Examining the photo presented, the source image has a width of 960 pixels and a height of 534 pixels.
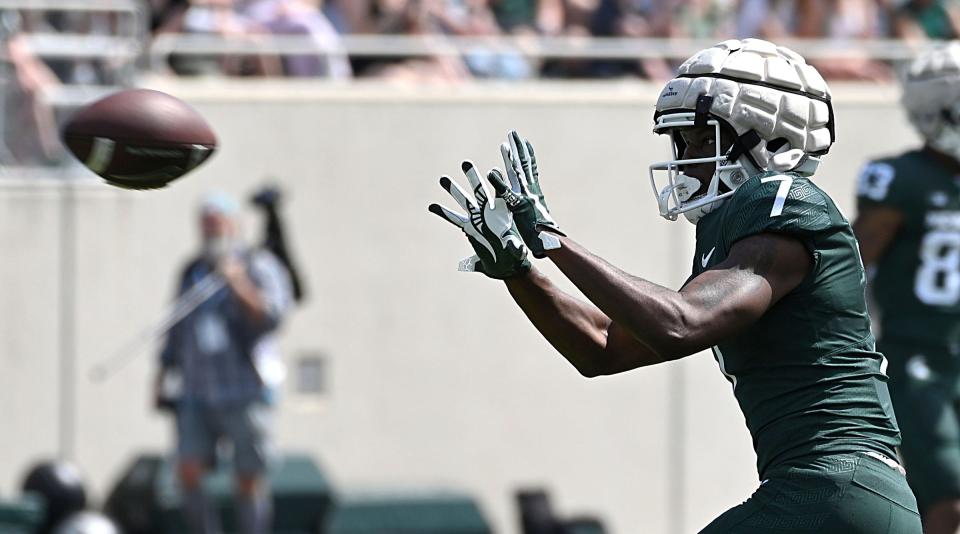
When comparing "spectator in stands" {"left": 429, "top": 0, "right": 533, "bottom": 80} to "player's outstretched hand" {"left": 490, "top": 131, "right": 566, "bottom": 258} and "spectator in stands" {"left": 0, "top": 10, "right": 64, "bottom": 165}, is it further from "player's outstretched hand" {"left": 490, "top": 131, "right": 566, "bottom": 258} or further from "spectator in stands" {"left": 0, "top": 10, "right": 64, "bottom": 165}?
"player's outstretched hand" {"left": 490, "top": 131, "right": 566, "bottom": 258}

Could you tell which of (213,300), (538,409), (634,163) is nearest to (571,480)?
(538,409)

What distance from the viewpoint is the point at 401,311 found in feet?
29.5

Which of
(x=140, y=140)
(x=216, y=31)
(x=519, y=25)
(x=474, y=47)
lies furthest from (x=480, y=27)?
(x=140, y=140)

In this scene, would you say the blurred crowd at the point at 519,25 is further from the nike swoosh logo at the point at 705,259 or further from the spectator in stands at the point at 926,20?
the nike swoosh logo at the point at 705,259

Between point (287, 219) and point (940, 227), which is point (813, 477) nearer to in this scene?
point (940, 227)

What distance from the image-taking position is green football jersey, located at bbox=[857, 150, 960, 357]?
523 cm

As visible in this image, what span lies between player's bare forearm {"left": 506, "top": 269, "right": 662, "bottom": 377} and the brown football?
1198 millimetres

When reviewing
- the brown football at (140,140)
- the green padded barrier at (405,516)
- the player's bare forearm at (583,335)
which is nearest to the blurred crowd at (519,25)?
the green padded barrier at (405,516)

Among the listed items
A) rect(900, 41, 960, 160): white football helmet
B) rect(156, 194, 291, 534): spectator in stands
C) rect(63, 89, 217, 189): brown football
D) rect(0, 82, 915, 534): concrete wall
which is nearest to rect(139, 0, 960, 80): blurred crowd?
rect(0, 82, 915, 534): concrete wall

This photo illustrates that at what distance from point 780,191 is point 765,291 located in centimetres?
20

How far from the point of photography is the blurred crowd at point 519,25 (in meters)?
8.86

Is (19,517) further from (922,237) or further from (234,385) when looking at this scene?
(922,237)

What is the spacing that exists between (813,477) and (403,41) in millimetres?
6166

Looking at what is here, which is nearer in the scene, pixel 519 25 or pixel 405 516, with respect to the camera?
pixel 405 516
